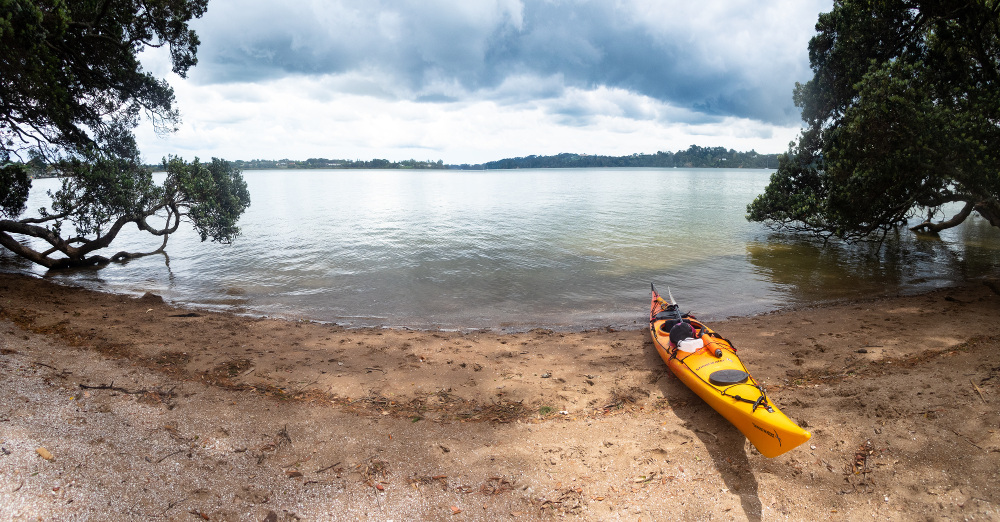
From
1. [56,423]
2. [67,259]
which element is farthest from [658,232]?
[67,259]

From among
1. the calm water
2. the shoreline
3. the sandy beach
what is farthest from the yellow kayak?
the calm water

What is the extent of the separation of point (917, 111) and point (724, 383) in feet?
37.5

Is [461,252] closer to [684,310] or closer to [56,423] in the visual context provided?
[684,310]

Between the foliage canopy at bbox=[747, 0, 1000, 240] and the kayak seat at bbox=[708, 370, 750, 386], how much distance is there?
10.7 metres

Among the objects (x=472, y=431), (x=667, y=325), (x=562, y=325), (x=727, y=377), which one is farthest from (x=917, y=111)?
(x=472, y=431)

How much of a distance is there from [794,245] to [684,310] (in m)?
16.1

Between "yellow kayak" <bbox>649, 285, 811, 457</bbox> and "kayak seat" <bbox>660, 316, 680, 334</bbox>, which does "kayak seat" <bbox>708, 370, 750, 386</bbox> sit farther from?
"kayak seat" <bbox>660, 316, 680, 334</bbox>

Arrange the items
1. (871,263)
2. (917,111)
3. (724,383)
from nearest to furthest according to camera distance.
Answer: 1. (724,383)
2. (917,111)
3. (871,263)

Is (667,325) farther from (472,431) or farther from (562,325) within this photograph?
(472,431)

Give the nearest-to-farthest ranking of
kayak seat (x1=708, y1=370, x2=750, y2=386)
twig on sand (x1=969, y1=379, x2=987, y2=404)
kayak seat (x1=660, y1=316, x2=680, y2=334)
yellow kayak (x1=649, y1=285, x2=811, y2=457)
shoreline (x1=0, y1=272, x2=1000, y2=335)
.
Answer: yellow kayak (x1=649, y1=285, x2=811, y2=457) < twig on sand (x1=969, y1=379, x2=987, y2=404) < kayak seat (x1=708, y1=370, x2=750, y2=386) < kayak seat (x1=660, y1=316, x2=680, y2=334) < shoreline (x1=0, y1=272, x2=1000, y2=335)

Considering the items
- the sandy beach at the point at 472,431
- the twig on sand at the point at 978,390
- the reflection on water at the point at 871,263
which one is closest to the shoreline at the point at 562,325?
the reflection on water at the point at 871,263

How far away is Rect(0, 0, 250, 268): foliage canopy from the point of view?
11.9 m

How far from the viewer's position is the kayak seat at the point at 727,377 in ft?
23.1

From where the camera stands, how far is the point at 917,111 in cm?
1226
